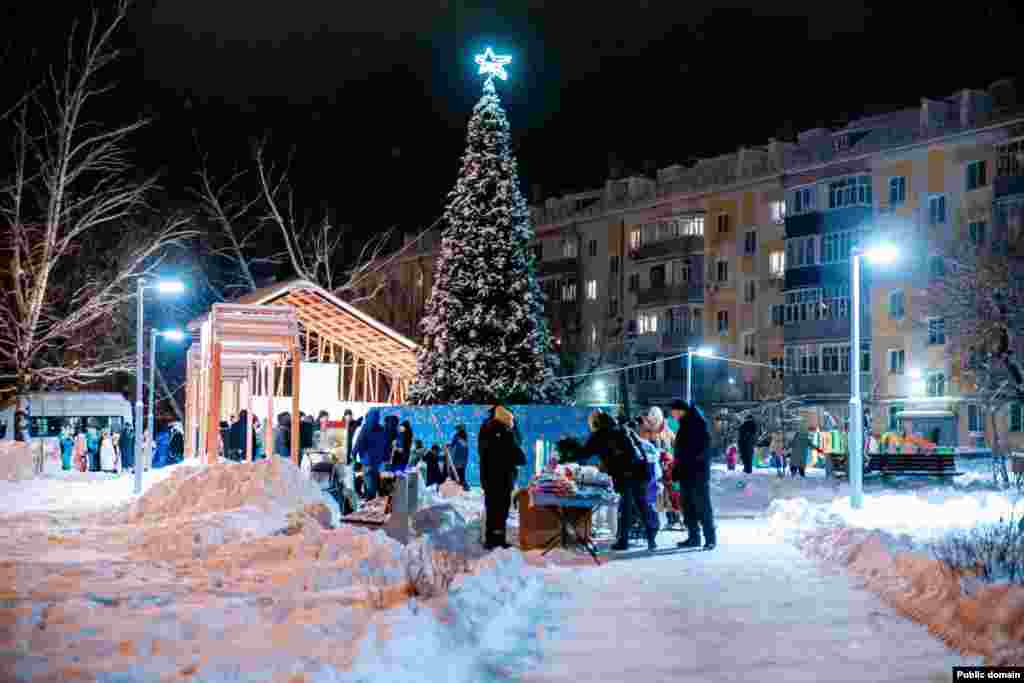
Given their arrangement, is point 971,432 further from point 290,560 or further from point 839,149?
point 290,560

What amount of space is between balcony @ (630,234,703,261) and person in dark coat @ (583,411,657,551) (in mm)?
49043

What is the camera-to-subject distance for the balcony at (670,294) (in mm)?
63375

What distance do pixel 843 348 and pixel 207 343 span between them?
34.2m

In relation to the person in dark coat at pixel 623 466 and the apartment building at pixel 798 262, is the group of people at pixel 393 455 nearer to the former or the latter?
the person in dark coat at pixel 623 466

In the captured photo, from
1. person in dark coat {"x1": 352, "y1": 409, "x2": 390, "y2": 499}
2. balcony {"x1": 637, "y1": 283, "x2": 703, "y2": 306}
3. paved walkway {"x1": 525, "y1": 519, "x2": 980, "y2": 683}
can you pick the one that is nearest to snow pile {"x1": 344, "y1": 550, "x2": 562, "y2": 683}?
paved walkway {"x1": 525, "y1": 519, "x2": 980, "y2": 683}

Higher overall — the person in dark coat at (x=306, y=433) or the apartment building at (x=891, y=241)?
the apartment building at (x=891, y=241)

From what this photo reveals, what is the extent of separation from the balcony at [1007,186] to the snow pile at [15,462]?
37628 millimetres

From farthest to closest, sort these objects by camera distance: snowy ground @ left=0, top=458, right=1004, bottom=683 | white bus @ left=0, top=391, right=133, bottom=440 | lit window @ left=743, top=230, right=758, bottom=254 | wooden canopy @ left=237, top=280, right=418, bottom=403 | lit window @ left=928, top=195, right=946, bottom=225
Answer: lit window @ left=743, top=230, right=758, bottom=254 < white bus @ left=0, top=391, right=133, bottom=440 < lit window @ left=928, top=195, right=946, bottom=225 < wooden canopy @ left=237, top=280, right=418, bottom=403 < snowy ground @ left=0, top=458, right=1004, bottom=683

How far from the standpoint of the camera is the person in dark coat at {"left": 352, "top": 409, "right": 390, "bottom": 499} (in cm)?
2069

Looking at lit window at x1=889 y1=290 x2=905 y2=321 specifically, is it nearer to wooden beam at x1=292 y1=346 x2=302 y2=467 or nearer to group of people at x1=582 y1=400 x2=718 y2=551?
wooden beam at x1=292 y1=346 x2=302 y2=467

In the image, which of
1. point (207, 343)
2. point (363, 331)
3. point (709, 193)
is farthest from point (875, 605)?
point (709, 193)

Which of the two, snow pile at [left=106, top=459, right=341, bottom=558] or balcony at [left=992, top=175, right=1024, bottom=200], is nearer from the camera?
snow pile at [left=106, top=459, right=341, bottom=558]

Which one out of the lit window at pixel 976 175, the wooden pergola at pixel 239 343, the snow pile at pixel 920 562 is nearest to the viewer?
the snow pile at pixel 920 562

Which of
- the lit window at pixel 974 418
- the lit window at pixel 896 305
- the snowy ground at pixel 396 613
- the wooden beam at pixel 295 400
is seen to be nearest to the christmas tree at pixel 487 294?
the wooden beam at pixel 295 400
